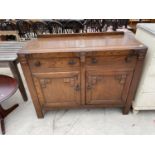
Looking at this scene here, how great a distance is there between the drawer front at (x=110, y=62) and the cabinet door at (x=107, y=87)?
70mm

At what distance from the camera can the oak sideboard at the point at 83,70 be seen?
952 mm

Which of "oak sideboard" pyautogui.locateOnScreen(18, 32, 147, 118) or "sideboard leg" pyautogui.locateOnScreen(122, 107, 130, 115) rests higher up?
"oak sideboard" pyautogui.locateOnScreen(18, 32, 147, 118)

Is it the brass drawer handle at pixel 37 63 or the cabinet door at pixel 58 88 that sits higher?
the brass drawer handle at pixel 37 63

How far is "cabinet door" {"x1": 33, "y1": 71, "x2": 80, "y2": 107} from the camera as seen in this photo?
42.7 inches

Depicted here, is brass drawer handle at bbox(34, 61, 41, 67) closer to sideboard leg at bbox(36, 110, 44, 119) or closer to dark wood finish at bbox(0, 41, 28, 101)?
dark wood finish at bbox(0, 41, 28, 101)

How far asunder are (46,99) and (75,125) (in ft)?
1.44

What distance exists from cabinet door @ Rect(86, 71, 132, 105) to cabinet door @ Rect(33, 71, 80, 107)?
124mm

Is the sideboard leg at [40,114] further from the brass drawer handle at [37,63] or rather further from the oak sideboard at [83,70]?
the brass drawer handle at [37,63]

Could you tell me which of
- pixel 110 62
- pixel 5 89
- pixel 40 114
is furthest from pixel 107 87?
pixel 5 89

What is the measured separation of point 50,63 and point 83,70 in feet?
0.93

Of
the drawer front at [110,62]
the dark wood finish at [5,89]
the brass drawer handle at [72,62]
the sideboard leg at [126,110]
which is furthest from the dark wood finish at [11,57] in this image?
the sideboard leg at [126,110]

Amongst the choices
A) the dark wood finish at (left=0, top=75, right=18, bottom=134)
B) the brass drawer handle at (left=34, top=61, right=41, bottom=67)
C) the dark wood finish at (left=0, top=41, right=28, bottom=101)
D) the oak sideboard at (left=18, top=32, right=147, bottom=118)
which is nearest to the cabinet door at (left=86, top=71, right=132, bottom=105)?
the oak sideboard at (left=18, top=32, right=147, bottom=118)

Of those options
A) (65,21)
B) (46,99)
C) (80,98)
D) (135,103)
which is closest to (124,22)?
(65,21)

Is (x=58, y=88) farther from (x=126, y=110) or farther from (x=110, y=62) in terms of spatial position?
(x=126, y=110)
